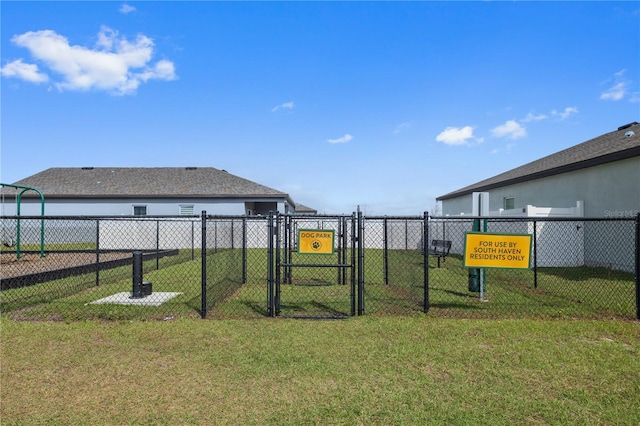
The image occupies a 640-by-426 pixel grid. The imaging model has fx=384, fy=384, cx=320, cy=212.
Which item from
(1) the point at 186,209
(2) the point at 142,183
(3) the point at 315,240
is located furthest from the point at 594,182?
(2) the point at 142,183

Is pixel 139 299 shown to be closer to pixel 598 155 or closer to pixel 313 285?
pixel 313 285

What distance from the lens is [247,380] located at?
387 cm

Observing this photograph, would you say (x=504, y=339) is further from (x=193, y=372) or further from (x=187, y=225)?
(x=187, y=225)

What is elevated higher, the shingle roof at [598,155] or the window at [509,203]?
the shingle roof at [598,155]

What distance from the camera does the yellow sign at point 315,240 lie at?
6.76 metres

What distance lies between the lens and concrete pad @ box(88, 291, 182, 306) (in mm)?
7227

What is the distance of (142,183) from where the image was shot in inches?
1011

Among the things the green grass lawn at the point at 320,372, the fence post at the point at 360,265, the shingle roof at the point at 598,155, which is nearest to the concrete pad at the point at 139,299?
the green grass lawn at the point at 320,372

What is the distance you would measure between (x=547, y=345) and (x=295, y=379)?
333cm

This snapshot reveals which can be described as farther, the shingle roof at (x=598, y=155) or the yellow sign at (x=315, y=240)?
the shingle roof at (x=598, y=155)

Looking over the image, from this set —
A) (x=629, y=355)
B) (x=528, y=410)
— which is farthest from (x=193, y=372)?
(x=629, y=355)

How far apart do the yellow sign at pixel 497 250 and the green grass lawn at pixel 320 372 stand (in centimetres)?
102

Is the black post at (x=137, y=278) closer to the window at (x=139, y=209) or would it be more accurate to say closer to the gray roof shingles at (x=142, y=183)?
the gray roof shingles at (x=142, y=183)

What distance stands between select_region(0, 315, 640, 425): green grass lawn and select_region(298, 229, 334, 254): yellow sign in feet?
4.48
